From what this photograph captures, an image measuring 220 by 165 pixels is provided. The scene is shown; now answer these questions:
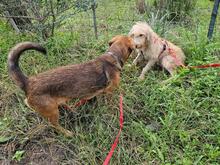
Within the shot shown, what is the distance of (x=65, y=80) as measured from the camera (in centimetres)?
321

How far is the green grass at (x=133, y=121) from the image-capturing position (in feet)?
10.4

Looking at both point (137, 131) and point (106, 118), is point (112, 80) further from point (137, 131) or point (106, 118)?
point (137, 131)

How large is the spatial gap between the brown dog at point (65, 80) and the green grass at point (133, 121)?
27 cm

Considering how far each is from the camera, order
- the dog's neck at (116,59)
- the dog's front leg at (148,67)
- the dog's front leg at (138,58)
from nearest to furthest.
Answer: the dog's neck at (116,59)
the dog's front leg at (148,67)
the dog's front leg at (138,58)

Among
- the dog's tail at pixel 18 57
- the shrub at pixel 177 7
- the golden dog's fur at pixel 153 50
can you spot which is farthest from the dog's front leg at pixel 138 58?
the shrub at pixel 177 7

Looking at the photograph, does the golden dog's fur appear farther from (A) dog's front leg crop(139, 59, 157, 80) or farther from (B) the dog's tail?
(B) the dog's tail

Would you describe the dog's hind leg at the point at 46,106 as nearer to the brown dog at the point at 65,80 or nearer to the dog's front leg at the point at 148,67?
the brown dog at the point at 65,80

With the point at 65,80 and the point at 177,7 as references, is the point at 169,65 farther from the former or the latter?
the point at 177,7

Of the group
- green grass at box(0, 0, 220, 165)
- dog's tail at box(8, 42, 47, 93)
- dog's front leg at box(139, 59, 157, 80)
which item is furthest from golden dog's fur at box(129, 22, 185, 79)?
dog's tail at box(8, 42, 47, 93)

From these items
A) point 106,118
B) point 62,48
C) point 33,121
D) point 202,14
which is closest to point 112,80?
point 106,118

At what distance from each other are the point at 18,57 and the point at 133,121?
5.34 ft

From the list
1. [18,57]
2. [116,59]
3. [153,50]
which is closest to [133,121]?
[116,59]

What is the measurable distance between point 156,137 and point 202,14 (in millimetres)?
5506

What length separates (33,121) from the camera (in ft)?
11.6
